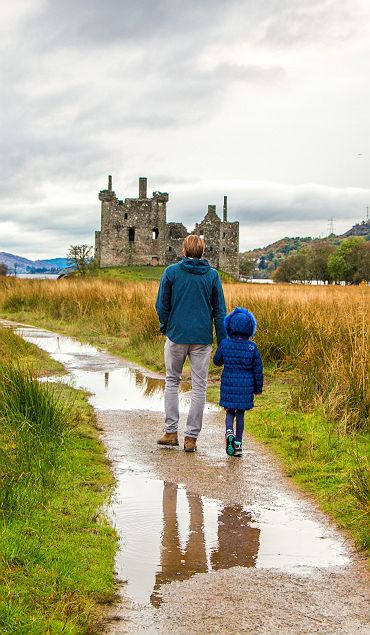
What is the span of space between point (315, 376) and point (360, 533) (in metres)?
4.36

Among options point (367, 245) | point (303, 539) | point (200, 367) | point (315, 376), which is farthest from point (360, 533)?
point (367, 245)

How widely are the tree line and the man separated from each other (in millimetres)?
68870

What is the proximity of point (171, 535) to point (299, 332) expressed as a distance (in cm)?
726

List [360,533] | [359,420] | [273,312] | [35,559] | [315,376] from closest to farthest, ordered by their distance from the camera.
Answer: [35,559], [360,533], [359,420], [315,376], [273,312]

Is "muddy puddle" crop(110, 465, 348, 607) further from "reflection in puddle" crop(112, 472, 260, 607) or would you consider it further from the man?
the man

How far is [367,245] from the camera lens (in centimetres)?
8519

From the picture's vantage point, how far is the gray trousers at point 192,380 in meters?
7.33

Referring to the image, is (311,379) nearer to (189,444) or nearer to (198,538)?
(189,444)

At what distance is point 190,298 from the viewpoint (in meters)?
7.22

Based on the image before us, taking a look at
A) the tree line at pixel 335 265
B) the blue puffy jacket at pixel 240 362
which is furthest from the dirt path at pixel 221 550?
the tree line at pixel 335 265

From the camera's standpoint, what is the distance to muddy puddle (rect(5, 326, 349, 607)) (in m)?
4.42

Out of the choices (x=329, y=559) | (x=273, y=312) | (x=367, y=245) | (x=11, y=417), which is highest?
(x=367, y=245)

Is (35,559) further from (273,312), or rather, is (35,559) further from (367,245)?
(367,245)

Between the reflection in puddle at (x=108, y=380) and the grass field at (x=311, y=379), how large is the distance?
642 mm
